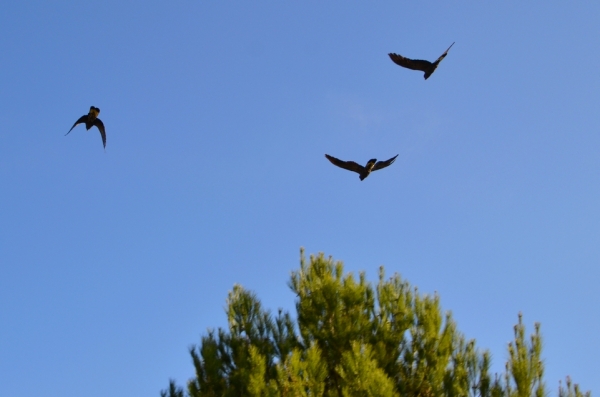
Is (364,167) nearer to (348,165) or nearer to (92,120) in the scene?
(348,165)

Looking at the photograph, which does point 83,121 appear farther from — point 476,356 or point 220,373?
point 476,356

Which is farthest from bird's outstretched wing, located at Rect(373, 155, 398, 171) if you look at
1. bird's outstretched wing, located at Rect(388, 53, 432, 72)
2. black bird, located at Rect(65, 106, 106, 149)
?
black bird, located at Rect(65, 106, 106, 149)

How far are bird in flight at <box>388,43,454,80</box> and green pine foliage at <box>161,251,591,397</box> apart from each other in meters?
2.36

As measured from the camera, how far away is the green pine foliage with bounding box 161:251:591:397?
20.4 feet

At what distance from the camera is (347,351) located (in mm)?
6344

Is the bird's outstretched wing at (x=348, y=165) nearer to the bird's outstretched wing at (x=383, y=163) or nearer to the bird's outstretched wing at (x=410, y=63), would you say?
the bird's outstretched wing at (x=383, y=163)

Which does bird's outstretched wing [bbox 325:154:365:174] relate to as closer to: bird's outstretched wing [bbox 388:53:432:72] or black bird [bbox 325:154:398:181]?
black bird [bbox 325:154:398:181]

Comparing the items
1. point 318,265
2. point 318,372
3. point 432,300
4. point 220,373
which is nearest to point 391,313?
point 432,300

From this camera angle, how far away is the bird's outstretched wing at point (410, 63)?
24.4 feet

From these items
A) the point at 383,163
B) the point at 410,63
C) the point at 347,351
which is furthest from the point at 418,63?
the point at 347,351

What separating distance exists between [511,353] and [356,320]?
5.21 ft

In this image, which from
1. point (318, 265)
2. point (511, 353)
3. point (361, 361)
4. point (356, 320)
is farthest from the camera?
point (318, 265)

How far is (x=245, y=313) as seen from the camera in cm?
730

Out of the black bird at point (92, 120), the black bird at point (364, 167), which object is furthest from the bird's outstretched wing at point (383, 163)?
the black bird at point (92, 120)
